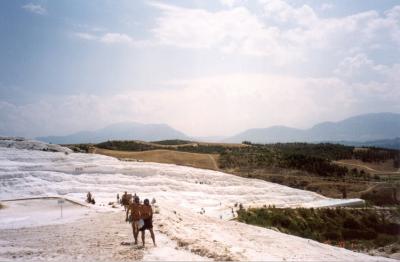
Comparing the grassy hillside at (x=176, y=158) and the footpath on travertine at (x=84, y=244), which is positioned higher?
the grassy hillside at (x=176, y=158)

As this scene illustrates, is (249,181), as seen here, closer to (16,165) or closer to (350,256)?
(16,165)

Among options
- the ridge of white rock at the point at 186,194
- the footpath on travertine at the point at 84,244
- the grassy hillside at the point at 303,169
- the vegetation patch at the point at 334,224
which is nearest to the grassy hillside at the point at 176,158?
the grassy hillside at the point at 303,169

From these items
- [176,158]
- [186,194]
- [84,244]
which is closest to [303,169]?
[176,158]

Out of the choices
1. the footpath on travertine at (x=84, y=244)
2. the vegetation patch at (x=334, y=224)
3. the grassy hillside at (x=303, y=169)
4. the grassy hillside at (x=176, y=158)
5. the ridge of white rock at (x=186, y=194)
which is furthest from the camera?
the grassy hillside at (x=176, y=158)

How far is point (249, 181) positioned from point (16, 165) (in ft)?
70.8

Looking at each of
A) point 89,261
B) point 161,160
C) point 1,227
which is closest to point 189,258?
point 89,261

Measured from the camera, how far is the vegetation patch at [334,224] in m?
29.2

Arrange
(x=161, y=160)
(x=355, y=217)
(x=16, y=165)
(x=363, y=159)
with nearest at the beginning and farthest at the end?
(x=355, y=217)
(x=16, y=165)
(x=161, y=160)
(x=363, y=159)

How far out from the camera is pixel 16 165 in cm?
4091

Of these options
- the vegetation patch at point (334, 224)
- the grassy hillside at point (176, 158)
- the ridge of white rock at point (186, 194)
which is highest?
the grassy hillside at point (176, 158)

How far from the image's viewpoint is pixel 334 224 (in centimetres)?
3177

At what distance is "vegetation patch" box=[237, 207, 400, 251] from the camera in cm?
2916

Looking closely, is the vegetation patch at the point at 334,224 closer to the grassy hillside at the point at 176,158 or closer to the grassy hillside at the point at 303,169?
the grassy hillside at the point at 303,169

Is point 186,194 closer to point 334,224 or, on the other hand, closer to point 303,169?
point 334,224
